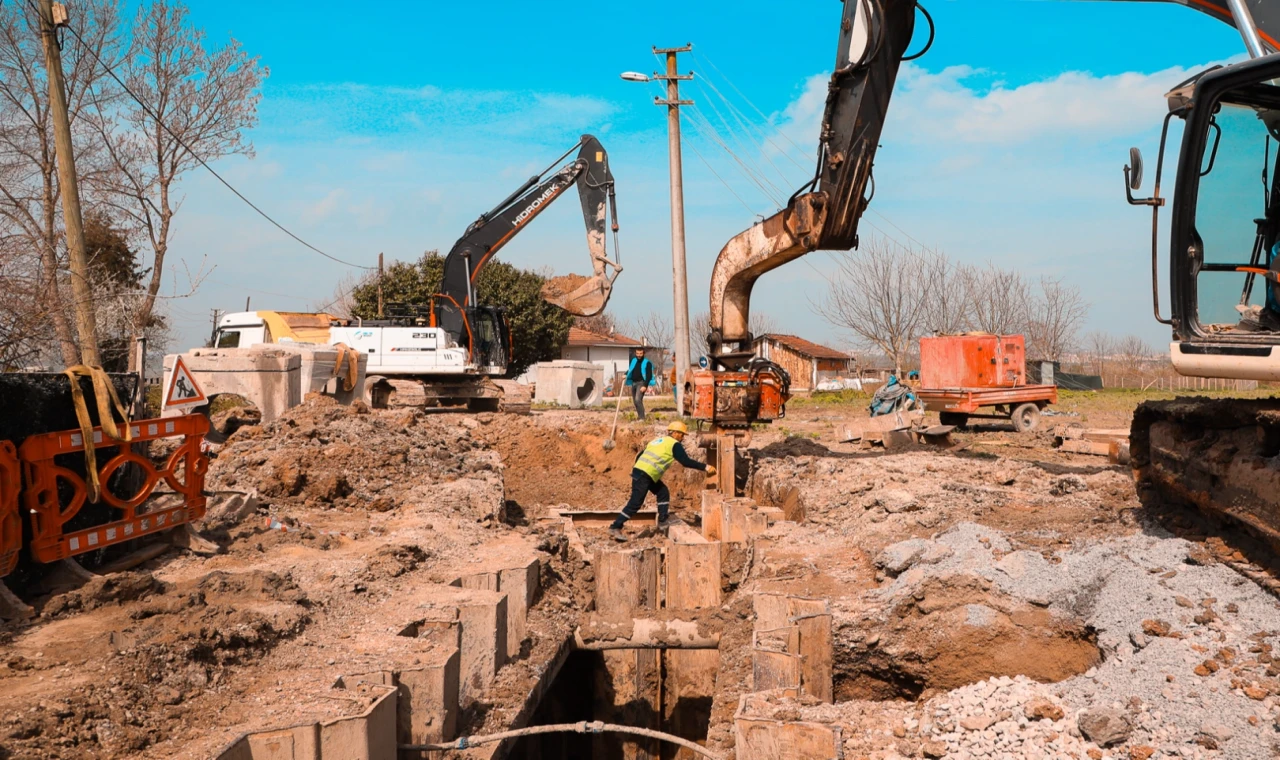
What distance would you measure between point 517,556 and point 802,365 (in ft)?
136

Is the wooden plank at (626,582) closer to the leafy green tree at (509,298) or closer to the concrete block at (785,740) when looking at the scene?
the concrete block at (785,740)

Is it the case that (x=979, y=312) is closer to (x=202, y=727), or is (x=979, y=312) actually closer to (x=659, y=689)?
(x=659, y=689)

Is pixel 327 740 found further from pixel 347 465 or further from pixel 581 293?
pixel 581 293

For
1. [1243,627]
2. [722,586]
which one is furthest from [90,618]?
[1243,627]

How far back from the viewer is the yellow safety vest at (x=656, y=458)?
407 inches

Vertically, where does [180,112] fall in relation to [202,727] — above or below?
above

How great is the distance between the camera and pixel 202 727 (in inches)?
167

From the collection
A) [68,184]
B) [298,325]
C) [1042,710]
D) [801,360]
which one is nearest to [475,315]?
[298,325]

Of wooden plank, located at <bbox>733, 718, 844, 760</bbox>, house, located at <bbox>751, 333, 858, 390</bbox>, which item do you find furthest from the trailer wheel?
house, located at <bbox>751, 333, 858, 390</bbox>

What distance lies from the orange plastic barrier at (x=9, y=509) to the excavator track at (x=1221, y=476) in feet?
21.0

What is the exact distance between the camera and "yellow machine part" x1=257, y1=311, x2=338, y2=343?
17594mm

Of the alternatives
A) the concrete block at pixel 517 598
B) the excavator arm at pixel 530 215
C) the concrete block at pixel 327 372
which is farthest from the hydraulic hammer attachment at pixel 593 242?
the concrete block at pixel 517 598

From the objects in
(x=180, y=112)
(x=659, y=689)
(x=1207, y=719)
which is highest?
(x=180, y=112)

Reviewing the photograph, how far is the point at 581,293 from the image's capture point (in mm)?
17438
